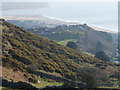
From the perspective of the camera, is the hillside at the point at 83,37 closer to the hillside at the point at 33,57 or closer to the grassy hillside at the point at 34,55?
the grassy hillside at the point at 34,55

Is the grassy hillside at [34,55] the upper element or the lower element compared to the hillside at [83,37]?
upper

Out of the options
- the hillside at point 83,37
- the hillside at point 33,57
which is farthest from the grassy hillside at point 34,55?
the hillside at point 83,37

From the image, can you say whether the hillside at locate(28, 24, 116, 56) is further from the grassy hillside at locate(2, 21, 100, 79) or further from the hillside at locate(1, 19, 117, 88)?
the hillside at locate(1, 19, 117, 88)

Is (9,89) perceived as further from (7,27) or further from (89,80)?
(7,27)

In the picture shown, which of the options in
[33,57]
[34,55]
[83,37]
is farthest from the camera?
[83,37]

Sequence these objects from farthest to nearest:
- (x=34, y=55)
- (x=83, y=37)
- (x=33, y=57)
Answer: (x=83, y=37)
(x=34, y=55)
(x=33, y=57)

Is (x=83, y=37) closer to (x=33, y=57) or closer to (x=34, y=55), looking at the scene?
(x=34, y=55)

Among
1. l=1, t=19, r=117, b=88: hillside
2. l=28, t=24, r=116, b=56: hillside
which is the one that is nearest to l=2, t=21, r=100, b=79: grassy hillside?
l=1, t=19, r=117, b=88: hillside

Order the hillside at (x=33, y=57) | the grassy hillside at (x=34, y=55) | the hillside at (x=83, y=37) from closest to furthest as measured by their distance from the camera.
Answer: the hillside at (x=33, y=57)
the grassy hillside at (x=34, y=55)
the hillside at (x=83, y=37)

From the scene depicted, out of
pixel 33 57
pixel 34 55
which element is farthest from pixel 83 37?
pixel 33 57
